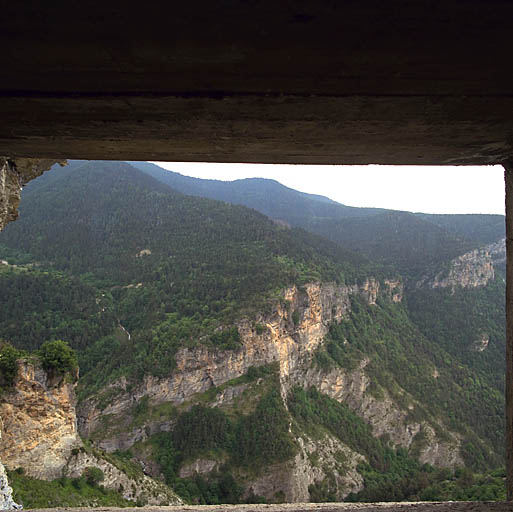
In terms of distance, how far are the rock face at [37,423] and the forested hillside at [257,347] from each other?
66.4 ft

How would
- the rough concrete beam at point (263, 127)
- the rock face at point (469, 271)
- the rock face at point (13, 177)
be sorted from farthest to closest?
the rock face at point (469, 271), the rock face at point (13, 177), the rough concrete beam at point (263, 127)

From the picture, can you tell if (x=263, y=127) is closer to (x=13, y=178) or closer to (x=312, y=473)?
(x=13, y=178)

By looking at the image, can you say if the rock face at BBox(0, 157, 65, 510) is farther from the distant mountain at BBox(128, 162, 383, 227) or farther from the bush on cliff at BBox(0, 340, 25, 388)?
the distant mountain at BBox(128, 162, 383, 227)

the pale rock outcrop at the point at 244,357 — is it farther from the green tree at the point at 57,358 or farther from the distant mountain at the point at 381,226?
the distant mountain at the point at 381,226

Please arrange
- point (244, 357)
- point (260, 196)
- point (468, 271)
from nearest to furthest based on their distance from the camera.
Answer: point (244, 357)
point (468, 271)
point (260, 196)

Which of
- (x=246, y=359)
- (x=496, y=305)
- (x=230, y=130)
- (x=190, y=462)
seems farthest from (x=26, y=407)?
(x=496, y=305)

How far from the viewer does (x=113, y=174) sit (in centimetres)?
9950

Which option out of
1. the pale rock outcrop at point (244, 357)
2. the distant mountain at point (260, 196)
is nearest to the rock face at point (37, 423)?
the pale rock outcrop at point (244, 357)

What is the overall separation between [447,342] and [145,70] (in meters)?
82.0

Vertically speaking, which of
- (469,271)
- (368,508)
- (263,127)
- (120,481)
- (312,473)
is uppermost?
(263,127)

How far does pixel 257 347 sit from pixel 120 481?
25.7 m

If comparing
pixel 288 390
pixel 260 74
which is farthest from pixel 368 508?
pixel 288 390

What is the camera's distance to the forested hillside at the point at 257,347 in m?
34.8

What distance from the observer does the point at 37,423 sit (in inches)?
512
